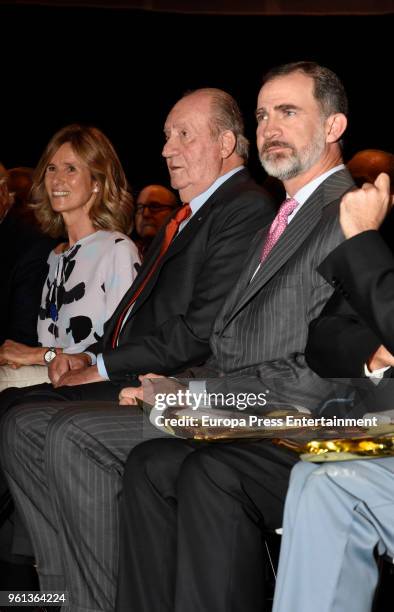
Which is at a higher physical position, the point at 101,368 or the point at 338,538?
the point at 101,368

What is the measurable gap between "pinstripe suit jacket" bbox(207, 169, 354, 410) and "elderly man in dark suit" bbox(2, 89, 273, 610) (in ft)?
1.14

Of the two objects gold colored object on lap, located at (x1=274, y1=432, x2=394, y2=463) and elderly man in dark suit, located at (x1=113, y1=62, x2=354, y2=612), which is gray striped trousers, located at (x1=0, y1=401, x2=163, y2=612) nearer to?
elderly man in dark suit, located at (x1=113, y1=62, x2=354, y2=612)

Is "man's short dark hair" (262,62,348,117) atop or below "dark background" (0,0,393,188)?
below

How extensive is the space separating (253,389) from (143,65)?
407cm

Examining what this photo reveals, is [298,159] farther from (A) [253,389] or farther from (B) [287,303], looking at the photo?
(A) [253,389]

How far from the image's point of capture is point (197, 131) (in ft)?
11.3

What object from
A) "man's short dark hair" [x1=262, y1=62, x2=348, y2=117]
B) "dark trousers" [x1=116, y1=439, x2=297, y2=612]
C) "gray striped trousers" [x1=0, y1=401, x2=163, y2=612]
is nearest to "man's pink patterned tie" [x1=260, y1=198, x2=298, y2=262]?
"man's short dark hair" [x1=262, y1=62, x2=348, y2=117]

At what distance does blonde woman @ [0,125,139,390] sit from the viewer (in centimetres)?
357

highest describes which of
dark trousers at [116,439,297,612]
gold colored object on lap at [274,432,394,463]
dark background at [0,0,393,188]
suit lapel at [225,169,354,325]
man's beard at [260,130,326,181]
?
dark background at [0,0,393,188]

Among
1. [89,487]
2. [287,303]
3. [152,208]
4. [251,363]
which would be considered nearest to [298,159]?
[287,303]

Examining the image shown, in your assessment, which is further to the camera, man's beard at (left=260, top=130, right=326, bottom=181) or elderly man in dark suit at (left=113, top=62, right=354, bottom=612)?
man's beard at (left=260, top=130, right=326, bottom=181)

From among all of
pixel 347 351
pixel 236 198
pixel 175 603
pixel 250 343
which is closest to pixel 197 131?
pixel 236 198

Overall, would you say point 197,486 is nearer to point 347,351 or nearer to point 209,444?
point 209,444

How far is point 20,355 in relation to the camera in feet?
11.6
